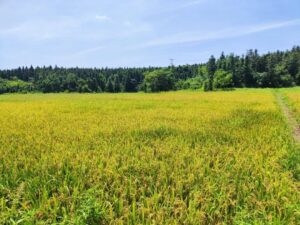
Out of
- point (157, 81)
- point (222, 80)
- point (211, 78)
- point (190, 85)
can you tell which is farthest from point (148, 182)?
point (190, 85)

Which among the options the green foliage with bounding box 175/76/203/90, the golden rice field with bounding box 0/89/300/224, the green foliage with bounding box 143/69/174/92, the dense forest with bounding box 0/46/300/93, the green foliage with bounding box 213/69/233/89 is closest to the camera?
the golden rice field with bounding box 0/89/300/224

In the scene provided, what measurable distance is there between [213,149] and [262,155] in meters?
1.34

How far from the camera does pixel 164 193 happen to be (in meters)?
5.49

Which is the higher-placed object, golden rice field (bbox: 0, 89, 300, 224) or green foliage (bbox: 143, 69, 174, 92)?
green foliage (bbox: 143, 69, 174, 92)

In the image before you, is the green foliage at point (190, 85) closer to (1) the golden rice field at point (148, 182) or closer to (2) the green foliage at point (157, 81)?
(2) the green foliage at point (157, 81)

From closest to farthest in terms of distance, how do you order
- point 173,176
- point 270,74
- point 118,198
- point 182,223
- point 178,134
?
point 182,223 → point 118,198 → point 173,176 → point 178,134 → point 270,74

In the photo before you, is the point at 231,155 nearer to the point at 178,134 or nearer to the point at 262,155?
the point at 262,155

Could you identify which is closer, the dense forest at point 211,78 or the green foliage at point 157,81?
the dense forest at point 211,78

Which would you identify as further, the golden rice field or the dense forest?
the dense forest

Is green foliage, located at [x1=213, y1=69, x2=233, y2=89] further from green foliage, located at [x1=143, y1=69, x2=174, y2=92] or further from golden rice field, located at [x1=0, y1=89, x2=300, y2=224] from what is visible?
golden rice field, located at [x1=0, y1=89, x2=300, y2=224]

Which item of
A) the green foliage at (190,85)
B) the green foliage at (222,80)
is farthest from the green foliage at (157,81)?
the green foliage at (222,80)

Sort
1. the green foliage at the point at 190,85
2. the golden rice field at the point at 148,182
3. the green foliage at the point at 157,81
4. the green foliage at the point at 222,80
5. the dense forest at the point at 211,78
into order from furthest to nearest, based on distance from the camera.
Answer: the green foliage at the point at 190,85
the green foliage at the point at 157,81
the dense forest at the point at 211,78
the green foliage at the point at 222,80
the golden rice field at the point at 148,182

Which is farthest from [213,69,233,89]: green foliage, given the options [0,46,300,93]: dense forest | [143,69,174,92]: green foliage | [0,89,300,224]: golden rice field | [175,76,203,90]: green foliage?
[0,89,300,224]: golden rice field

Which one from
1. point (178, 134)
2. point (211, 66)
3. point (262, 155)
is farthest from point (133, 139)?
point (211, 66)
